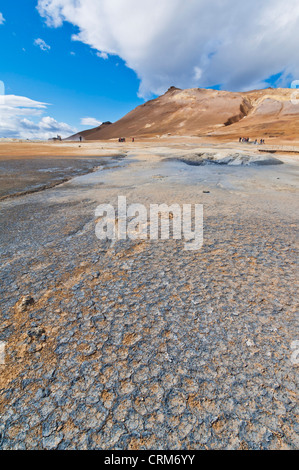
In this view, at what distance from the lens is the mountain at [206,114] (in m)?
64.0

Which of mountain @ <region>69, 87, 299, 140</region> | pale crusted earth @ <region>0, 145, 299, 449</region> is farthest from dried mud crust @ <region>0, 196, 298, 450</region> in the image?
mountain @ <region>69, 87, 299, 140</region>

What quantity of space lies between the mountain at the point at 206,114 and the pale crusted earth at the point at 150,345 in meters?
58.7

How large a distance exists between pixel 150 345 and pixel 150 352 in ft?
0.14

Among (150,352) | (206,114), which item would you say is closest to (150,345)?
(150,352)

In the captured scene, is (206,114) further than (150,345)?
Yes

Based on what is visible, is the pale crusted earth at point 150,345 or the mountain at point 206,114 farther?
the mountain at point 206,114

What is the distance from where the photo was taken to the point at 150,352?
46.9 inches

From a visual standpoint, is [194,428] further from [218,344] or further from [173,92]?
[173,92]

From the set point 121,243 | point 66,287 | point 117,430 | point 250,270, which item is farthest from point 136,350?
point 121,243

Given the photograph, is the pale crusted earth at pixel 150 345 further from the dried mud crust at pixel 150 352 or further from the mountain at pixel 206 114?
the mountain at pixel 206 114

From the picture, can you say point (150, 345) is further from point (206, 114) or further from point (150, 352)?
point (206, 114)

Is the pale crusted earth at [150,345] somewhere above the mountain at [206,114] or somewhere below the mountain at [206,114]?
below

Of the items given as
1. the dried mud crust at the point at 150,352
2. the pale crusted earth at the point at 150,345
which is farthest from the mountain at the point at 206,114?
the dried mud crust at the point at 150,352

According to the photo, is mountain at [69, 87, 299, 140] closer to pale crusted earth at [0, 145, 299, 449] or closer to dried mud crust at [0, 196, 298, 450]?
pale crusted earth at [0, 145, 299, 449]
